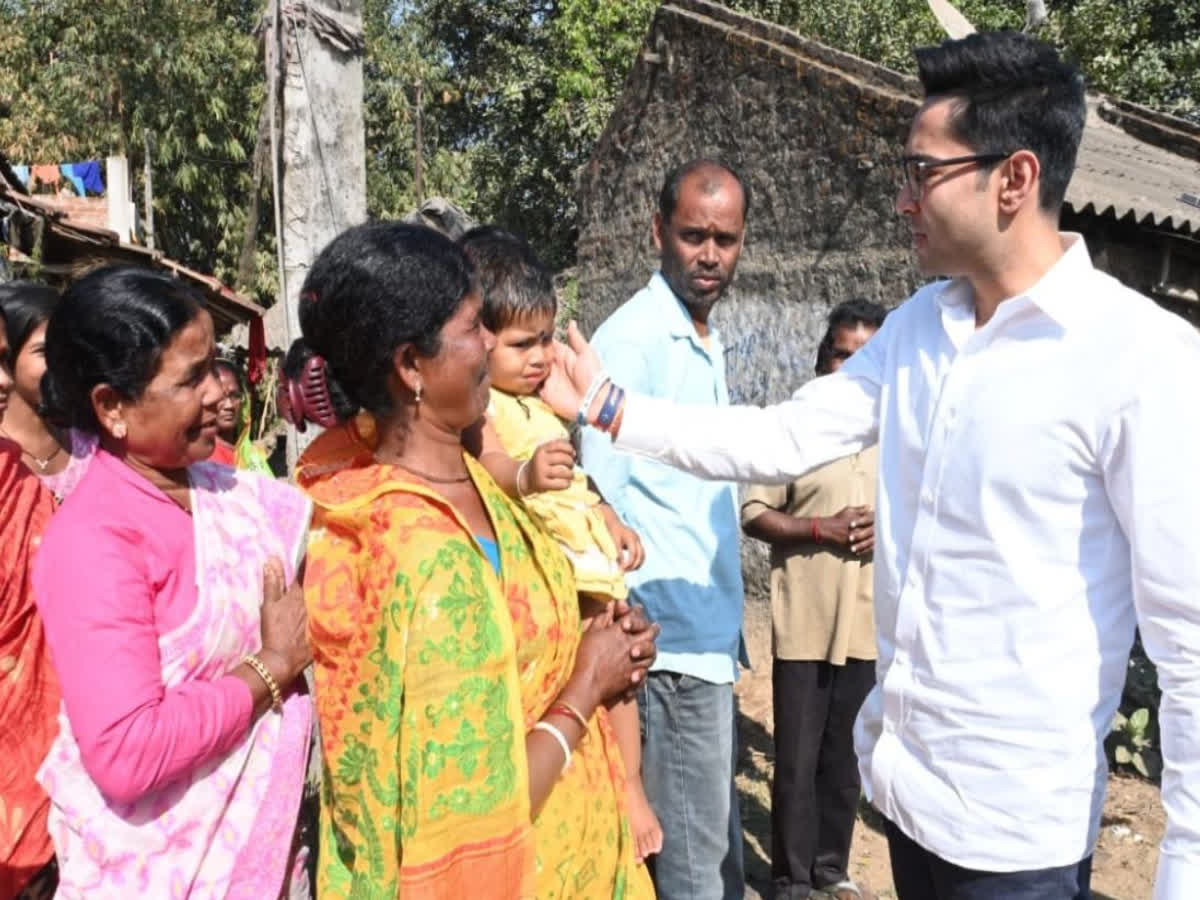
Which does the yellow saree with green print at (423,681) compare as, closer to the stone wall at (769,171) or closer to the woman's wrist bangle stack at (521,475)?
the woman's wrist bangle stack at (521,475)

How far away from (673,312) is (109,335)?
151 centimetres

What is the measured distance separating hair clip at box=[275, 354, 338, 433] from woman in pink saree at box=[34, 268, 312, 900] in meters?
0.14

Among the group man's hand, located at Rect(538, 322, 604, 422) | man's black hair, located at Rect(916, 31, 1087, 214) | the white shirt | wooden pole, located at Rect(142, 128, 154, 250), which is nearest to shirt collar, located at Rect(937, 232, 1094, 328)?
the white shirt

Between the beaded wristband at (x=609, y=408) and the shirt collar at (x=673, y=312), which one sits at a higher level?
the shirt collar at (x=673, y=312)

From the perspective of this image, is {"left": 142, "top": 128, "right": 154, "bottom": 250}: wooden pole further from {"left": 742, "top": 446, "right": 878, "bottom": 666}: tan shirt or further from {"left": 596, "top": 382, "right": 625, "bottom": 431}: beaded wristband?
{"left": 596, "top": 382, "right": 625, "bottom": 431}: beaded wristband

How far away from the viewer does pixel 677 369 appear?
2857 mm

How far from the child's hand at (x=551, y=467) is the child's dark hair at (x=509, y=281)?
43cm

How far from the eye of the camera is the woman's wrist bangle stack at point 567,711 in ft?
5.80

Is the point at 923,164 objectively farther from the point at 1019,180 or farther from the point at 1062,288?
the point at 1062,288

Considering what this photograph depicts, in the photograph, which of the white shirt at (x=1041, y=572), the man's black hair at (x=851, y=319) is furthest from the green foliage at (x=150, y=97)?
the white shirt at (x=1041, y=572)

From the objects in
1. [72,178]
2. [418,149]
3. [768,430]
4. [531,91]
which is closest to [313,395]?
[768,430]

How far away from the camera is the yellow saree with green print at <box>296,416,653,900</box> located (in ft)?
4.90

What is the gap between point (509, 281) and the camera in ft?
7.66

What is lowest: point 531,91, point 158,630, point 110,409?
point 158,630
